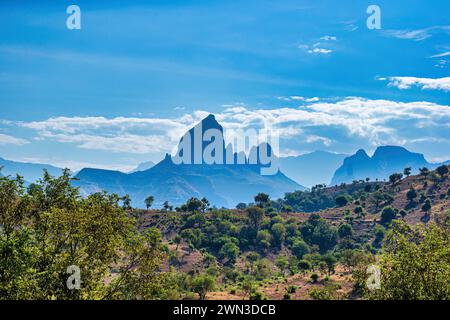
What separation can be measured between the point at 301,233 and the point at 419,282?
141260mm

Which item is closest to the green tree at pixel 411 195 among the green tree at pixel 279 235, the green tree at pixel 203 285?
the green tree at pixel 279 235

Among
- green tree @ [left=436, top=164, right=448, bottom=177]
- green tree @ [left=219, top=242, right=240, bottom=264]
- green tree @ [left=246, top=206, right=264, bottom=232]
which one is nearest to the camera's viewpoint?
green tree @ [left=219, top=242, right=240, bottom=264]

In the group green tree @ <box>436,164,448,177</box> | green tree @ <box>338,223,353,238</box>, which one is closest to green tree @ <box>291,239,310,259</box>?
green tree @ <box>338,223,353,238</box>

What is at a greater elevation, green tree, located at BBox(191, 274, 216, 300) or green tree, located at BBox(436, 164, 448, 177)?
green tree, located at BBox(436, 164, 448, 177)

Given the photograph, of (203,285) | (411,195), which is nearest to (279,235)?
(411,195)

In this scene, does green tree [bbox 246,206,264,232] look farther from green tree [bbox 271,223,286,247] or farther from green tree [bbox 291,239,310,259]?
green tree [bbox 291,239,310,259]

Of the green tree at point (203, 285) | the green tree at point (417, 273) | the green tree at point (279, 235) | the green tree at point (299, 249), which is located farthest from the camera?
the green tree at point (279, 235)

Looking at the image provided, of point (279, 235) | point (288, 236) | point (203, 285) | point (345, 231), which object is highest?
point (345, 231)

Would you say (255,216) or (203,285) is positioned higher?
(255,216)

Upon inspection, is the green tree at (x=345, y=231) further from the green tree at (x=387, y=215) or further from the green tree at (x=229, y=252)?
the green tree at (x=229, y=252)

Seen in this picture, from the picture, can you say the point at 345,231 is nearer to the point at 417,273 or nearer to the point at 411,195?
the point at 411,195

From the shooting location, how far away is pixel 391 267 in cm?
2814
